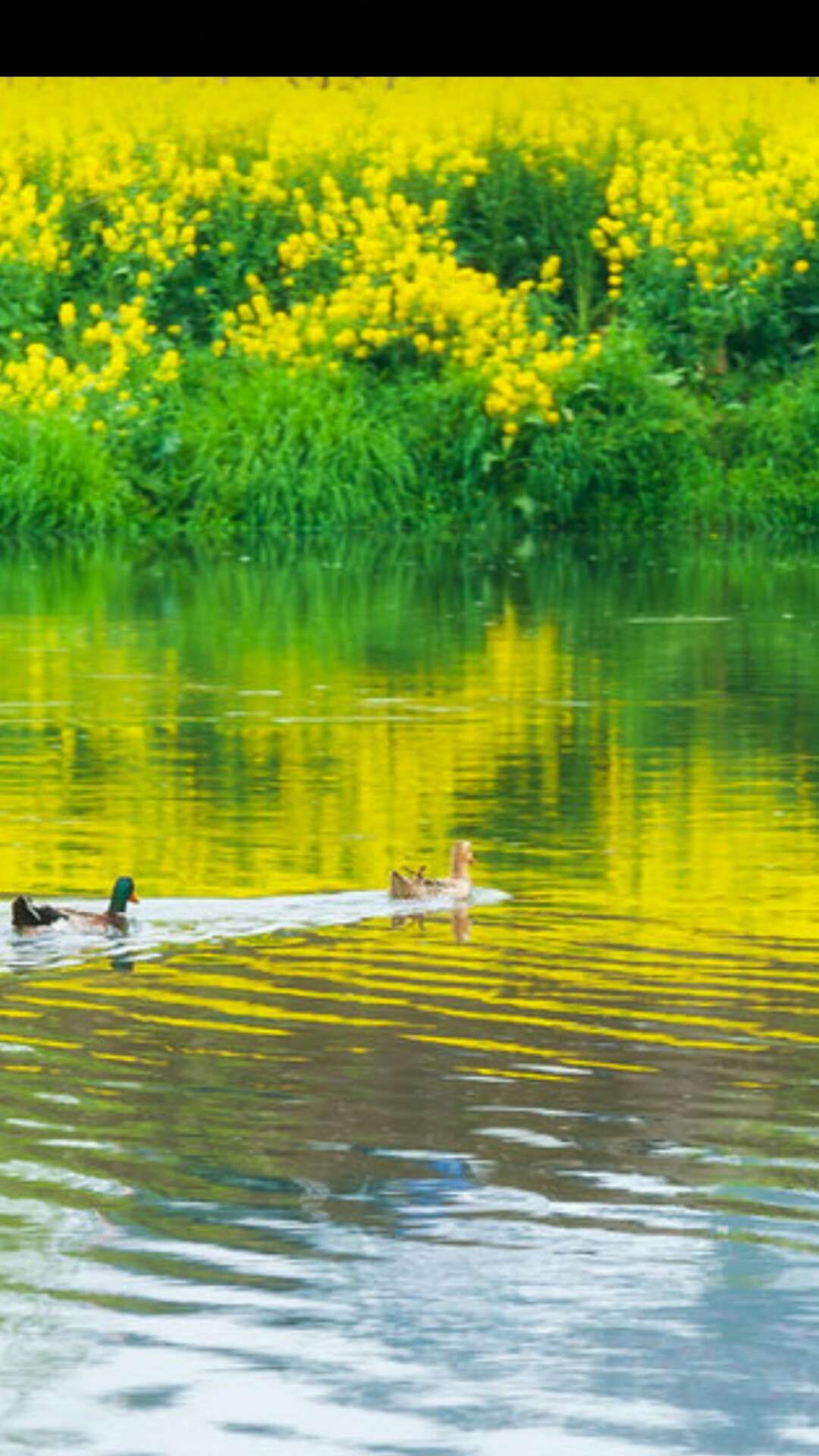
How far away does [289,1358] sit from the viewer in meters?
7.84

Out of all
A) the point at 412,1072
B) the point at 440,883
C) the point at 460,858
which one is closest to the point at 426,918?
the point at 440,883

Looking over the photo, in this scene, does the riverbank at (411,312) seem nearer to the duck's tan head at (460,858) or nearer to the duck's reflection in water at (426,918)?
the duck's tan head at (460,858)

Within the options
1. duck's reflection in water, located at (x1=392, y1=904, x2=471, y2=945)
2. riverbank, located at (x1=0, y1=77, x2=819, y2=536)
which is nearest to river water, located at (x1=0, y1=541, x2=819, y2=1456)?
duck's reflection in water, located at (x1=392, y1=904, x2=471, y2=945)

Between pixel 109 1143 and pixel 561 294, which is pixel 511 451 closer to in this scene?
pixel 561 294

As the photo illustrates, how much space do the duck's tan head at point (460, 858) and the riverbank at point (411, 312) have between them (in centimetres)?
1967

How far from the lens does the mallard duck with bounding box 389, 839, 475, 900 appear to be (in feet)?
45.1

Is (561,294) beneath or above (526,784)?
above

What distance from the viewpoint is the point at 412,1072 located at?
10.7 metres

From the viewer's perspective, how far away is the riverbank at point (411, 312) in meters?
34.1

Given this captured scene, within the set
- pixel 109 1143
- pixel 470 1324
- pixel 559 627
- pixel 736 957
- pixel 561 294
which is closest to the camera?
pixel 470 1324

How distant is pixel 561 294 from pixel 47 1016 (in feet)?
88.8

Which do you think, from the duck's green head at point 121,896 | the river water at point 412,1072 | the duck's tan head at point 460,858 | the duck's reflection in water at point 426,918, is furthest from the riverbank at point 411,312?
the duck's green head at point 121,896

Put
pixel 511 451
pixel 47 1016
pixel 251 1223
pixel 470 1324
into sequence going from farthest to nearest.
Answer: pixel 511 451, pixel 47 1016, pixel 251 1223, pixel 470 1324

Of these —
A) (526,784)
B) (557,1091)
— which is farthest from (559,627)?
(557,1091)
